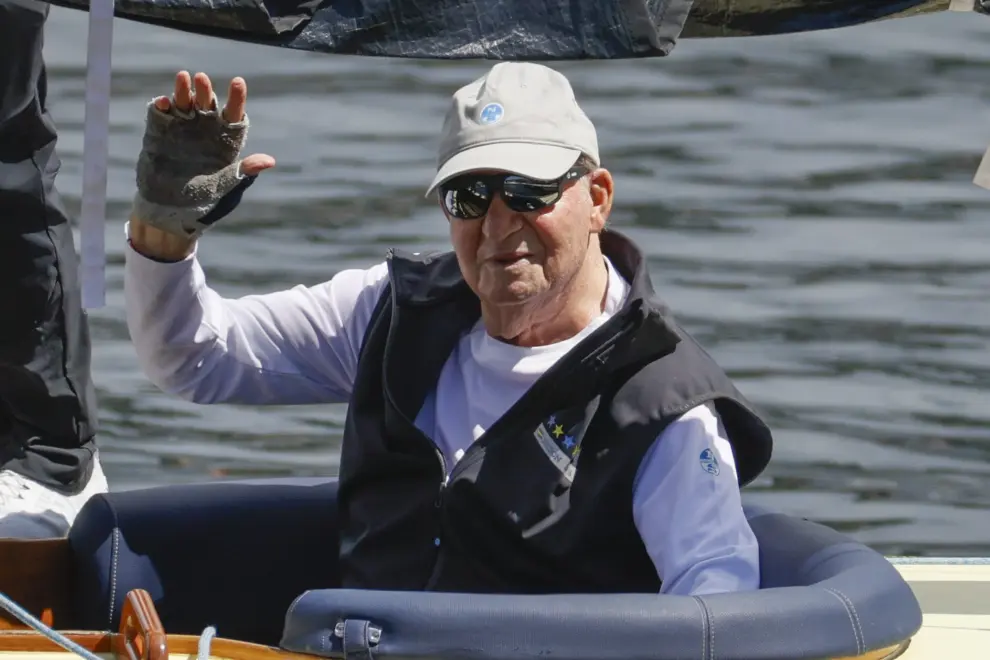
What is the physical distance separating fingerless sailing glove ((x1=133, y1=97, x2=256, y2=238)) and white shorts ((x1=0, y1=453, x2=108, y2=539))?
29.6 inches

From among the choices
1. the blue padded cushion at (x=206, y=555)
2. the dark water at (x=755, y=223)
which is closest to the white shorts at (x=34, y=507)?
the blue padded cushion at (x=206, y=555)

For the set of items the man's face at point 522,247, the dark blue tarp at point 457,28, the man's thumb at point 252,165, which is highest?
the dark blue tarp at point 457,28

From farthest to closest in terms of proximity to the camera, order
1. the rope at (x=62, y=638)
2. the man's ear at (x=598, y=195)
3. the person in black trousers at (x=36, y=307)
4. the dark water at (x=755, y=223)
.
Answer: the dark water at (x=755, y=223) < the person in black trousers at (x=36, y=307) < the man's ear at (x=598, y=195) < the rope at (x=62, y=638)

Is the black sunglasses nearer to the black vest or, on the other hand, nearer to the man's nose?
the man's nose

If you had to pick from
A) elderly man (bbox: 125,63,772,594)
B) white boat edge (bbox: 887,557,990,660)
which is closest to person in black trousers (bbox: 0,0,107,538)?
elderly man (bbox: 125,63,772,594)

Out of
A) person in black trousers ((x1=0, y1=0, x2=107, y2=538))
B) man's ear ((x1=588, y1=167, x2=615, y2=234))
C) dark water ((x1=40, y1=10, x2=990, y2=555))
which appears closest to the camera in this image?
man's ear ((x1=588, y1=167, x2=615, y2=234))

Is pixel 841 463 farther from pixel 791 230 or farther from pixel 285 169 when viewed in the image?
pixel 285 169

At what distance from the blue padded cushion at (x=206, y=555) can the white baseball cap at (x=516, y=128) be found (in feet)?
2.14

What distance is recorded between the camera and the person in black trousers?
154 inches

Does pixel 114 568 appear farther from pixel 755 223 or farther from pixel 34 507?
pixel 755 223

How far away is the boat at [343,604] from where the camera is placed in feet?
8.45

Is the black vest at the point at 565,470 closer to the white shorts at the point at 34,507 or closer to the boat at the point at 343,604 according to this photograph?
the boat at the point at 343,604

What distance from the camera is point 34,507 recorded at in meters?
3.76

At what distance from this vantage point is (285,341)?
3336 mm
